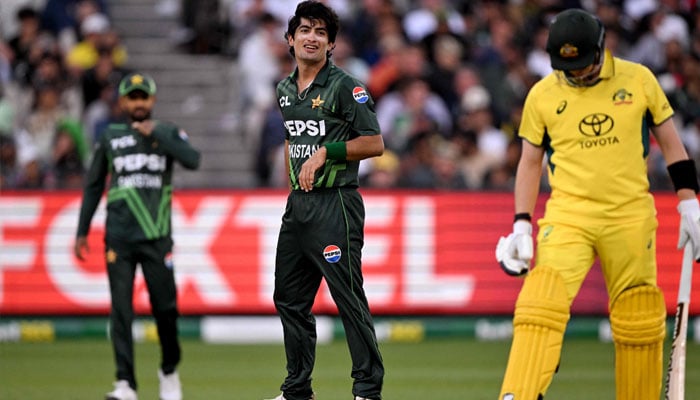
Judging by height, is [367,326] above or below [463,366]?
above

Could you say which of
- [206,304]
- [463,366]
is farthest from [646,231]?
[206,304]

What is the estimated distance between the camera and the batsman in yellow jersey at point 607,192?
25.6ft

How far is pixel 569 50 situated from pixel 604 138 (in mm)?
565

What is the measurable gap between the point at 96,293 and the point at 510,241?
8.74 metres

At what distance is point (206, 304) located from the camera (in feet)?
51.5

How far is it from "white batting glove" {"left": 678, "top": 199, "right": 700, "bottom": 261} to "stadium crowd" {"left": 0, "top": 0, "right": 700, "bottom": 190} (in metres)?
7.95

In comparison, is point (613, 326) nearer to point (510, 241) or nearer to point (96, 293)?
point (510, 241)

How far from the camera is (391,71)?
18578 millimetres

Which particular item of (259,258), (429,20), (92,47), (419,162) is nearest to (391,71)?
(429,20)

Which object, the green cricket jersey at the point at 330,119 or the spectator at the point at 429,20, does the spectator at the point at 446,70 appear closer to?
the spectator at the point at 429,20

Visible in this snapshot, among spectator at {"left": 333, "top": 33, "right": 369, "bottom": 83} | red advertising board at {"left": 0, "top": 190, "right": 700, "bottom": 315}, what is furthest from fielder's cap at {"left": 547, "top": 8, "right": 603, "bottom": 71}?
spectator at {"left": 333, "top": 33, "right": 369, "bottom": 83}

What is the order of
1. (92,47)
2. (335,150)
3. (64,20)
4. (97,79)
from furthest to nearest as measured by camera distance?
1. (64,20)
2. (92,47)
3. (97,79)
4. (335,150)

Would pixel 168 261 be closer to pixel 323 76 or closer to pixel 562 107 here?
pixel 323 76

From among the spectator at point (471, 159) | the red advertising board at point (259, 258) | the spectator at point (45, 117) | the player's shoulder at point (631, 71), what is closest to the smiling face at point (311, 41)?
the player's shoulder at point (631, 71)
